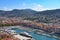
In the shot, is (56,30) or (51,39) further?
(56,30)

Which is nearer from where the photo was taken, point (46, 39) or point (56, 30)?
point (46, 39)

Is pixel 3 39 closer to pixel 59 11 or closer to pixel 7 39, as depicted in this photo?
pixel 7 39

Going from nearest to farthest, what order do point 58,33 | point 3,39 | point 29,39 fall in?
point 3,39, point 29,39, point 58,33

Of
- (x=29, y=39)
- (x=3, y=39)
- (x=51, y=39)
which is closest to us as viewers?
(x=3, y=39)

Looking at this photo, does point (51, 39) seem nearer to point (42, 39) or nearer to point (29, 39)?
point (42, 39)

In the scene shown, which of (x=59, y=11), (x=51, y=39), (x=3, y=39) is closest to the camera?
(x=3, y=39)

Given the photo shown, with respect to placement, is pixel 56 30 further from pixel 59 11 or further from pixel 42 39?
pixel 59 11

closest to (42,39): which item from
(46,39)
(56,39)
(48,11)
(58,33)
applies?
(46,39)

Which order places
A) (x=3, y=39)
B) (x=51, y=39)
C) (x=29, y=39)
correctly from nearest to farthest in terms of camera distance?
1. (x=3, y=39)
2. (x=29, y=39)
3. (x=51, y=39)

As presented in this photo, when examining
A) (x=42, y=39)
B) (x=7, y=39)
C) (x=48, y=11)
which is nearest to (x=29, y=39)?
(x=42, y=39)
